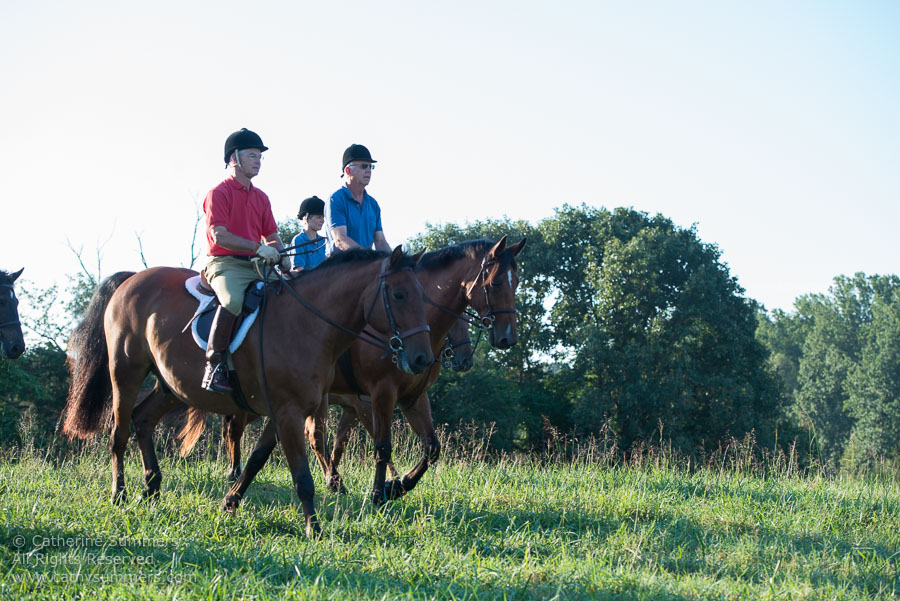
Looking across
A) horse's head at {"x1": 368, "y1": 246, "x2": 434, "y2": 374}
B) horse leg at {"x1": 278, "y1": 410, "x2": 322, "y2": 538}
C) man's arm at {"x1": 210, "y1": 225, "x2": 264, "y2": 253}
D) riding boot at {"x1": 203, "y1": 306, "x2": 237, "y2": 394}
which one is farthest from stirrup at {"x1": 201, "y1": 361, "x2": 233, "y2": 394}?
horse's head at {"x1": 368, "y1": 246, "x2": 434, "y2": 374}

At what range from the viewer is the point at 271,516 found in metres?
6.23

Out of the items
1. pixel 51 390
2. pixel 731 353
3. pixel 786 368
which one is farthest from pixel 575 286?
pixel 786 368

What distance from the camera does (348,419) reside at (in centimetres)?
939

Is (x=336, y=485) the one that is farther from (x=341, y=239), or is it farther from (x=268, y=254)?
(x=268, y=254)

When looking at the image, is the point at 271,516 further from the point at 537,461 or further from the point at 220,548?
the point at 537,461

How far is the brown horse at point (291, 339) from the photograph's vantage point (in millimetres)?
5879

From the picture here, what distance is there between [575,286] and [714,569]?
3385 centimetres

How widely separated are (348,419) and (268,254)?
3678 millimetres

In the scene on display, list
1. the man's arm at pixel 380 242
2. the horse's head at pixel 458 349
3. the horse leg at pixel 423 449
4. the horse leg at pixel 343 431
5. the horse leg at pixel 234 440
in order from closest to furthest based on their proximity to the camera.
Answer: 1. the horse leg at pixel 423 449
2. the horse's head at pixel 458 349
3. the horse leg at pixel 234 440
4. the man's arm at pixel 380 242
5. the horse leg at pixel 343 431

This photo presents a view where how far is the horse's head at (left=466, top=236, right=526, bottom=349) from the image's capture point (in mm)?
7434

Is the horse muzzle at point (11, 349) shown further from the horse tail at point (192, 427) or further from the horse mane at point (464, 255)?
the horse mane at point (464, 255)

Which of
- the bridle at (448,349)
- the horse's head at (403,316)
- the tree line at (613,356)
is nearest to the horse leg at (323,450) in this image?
the bridle at (448,349)

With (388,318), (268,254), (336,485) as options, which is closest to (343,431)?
(336,485)

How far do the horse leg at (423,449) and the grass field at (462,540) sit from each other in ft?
0.54
